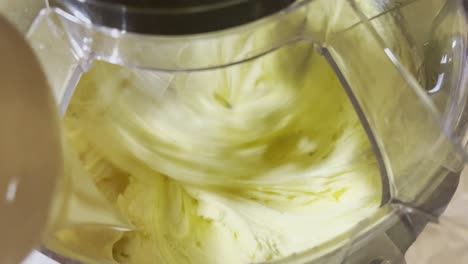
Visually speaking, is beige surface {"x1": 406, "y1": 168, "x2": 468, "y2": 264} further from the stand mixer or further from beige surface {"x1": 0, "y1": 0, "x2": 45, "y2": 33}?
beige surface {"x1": 0, "y1": 0, "x2": 45, "y2": 33}

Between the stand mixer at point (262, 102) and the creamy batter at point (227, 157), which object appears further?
the creamy batter at point (227, 157)

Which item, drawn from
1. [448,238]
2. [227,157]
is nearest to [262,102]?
[227,157]

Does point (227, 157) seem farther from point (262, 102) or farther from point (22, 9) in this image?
point (22, 9)

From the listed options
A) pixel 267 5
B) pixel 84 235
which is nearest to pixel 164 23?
pixel 267 5

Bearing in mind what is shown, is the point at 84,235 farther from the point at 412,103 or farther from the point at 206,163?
the point at 412,103

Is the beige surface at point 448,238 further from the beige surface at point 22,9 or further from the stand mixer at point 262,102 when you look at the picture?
the beige surface at point 22,9

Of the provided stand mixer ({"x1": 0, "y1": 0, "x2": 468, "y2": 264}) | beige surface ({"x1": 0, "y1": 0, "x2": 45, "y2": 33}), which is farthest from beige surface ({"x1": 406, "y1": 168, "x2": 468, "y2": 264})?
beige surface ({"x1": 0, "y1": 0, "x2": 45, "y2": 33})

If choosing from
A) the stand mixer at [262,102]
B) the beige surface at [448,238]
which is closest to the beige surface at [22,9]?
the stand mixer at [262,102]
